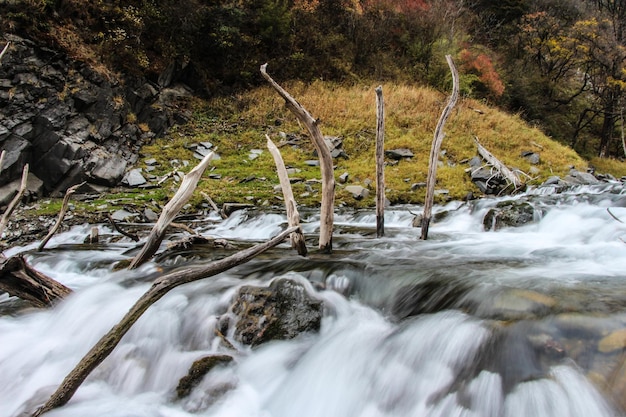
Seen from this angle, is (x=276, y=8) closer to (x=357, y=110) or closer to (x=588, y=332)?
(x=357, y=110)

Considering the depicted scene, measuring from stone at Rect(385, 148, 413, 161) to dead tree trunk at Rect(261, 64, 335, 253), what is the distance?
343 inches

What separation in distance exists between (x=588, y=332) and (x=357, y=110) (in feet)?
52.7

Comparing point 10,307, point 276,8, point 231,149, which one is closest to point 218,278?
point 10,307

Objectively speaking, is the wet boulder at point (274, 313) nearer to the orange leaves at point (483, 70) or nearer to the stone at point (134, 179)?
the stone at point (134, 179)

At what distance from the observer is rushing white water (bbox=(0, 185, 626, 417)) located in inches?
123

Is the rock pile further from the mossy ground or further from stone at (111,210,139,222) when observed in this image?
stone at (111,210,139,222)

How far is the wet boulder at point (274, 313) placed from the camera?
4.20 metres

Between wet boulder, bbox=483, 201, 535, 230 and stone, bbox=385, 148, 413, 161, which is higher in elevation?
stone, bbox=385, 148, 413, 161

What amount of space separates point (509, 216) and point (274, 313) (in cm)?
664

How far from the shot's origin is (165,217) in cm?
568

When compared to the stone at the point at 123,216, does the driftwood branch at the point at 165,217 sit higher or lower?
higher

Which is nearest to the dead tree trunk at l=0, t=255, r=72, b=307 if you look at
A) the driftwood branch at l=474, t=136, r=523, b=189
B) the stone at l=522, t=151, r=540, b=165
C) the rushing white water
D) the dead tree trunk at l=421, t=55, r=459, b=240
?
the rushing white water

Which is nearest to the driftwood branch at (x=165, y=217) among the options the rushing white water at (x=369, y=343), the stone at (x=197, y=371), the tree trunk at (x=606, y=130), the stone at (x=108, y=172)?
the rushing white water at (x=369, y=343)

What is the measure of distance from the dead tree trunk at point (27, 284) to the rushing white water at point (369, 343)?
6.4 inches
